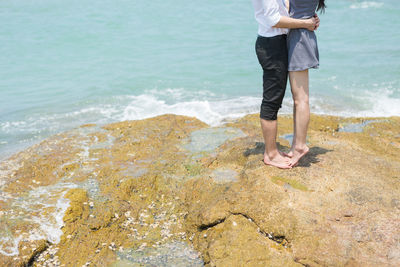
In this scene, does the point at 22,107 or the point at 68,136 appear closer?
the point at 68,136

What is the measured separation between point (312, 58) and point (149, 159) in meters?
2.44

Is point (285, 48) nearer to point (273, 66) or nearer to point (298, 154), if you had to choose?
point (273, 66)

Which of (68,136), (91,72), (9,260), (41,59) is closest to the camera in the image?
(9,260)

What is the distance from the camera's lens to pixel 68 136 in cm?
601

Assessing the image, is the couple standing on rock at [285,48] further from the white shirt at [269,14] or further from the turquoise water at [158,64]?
the turquoise water at [158,64]

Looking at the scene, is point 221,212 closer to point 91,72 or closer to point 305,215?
point 305,215

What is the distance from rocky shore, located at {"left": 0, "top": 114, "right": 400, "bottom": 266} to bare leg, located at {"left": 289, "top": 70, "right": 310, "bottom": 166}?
0.51 feet

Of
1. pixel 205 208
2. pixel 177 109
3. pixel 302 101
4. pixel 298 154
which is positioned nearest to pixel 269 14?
pixel 302 101

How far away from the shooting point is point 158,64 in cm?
1368

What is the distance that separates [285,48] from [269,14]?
1.29 feet

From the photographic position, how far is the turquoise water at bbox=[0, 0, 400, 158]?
9.53 metres

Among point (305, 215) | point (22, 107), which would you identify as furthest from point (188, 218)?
point (22, 107)

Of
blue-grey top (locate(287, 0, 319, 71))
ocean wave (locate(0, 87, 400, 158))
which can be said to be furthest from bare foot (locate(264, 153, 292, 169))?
ocean wave (locate(0, 87, 400, 158))

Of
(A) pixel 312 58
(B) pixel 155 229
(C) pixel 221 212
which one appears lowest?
(B) pixel 155 229
